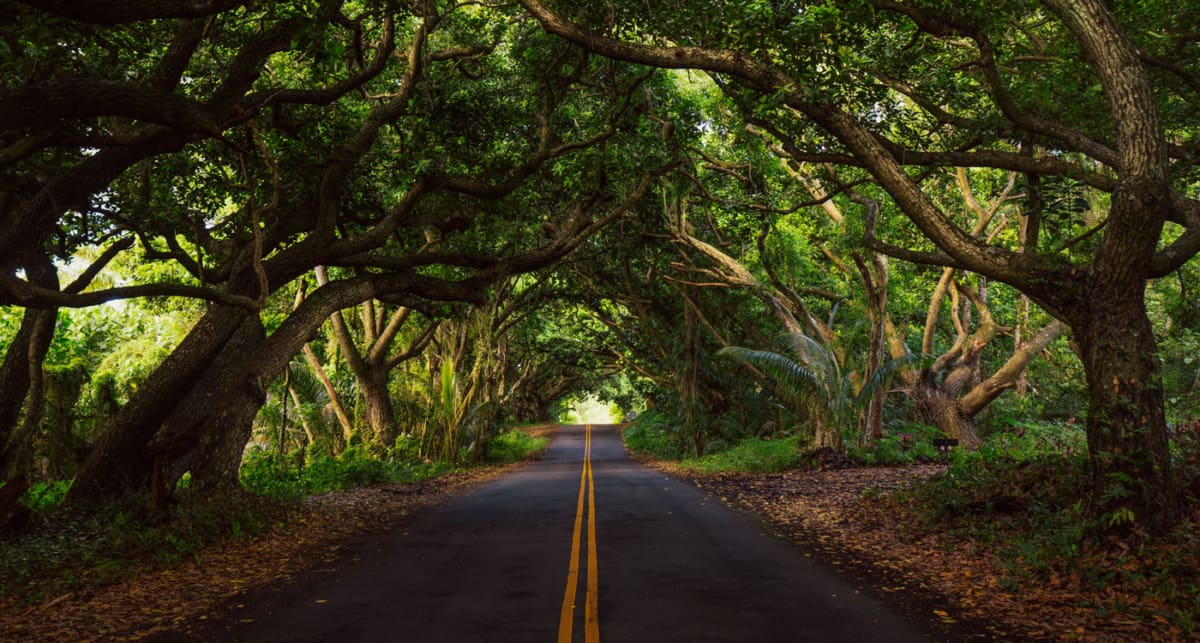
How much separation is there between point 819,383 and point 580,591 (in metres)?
13.7

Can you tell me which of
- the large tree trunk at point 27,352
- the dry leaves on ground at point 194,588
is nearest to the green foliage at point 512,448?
the dry leaves on ground at point 194,588

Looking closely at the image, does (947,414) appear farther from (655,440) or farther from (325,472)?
(655,440)

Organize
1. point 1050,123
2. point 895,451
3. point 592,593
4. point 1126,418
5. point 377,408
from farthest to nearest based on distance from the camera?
point 377,408, point 895,451, point 1050,123, point 1126,418, point 592,593

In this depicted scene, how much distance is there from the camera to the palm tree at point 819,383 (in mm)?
19766

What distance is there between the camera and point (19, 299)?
758 cm

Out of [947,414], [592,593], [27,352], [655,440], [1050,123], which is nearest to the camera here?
[592,593]

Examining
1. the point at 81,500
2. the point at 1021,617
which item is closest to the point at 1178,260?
the point at 1021,617

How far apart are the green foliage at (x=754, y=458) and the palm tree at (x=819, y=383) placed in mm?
917

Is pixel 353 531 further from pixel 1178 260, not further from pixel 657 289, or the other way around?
pixel 657 289

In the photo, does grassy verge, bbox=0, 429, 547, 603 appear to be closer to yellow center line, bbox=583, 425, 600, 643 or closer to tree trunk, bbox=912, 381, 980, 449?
yellow center line, bbox=583, 425, 600, 643

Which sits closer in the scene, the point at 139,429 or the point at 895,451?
the point at 139,429

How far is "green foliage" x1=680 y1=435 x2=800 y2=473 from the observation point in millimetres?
20844

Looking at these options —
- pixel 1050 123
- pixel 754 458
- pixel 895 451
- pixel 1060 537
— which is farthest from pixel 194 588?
pixel 754 458

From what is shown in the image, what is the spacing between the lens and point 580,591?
25.0ft
